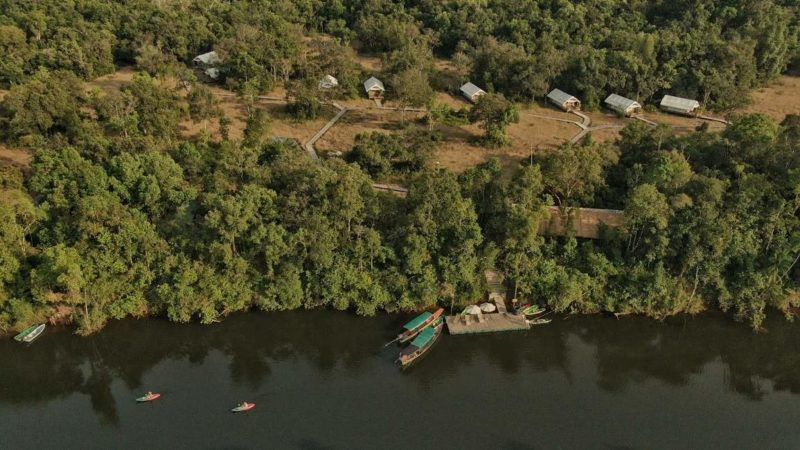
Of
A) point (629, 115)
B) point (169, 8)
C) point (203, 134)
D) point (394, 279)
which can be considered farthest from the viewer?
point (169, 8)

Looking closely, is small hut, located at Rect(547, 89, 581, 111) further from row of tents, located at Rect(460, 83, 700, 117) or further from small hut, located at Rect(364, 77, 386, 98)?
small hut, located at Rect(364, 77, 386, 98)

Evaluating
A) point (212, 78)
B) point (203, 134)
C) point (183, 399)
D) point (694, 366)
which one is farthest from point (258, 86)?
point (694, 366)

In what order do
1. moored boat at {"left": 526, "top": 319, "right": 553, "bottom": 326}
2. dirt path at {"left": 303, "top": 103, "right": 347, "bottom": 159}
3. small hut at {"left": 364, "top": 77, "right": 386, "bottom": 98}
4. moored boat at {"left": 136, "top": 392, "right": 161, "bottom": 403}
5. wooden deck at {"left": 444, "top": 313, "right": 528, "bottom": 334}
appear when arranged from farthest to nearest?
small hut at {"left": 364, "top": 77, "right": 386, "bottom": 98} → dirt path at {"left": 303, "top": 103, "right": 347, "bottom": 159} → moored boat at {"left": 526, "top": 319, "right": 553, "bottom": 326} → wooden deck at {"left": 444, "top": 313, "right": 528, "bottom": 334} → moored boat at {"left": 136, "top": 392, "right": 161, "bottom": 403}

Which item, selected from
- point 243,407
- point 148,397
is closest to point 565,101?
point 243,407

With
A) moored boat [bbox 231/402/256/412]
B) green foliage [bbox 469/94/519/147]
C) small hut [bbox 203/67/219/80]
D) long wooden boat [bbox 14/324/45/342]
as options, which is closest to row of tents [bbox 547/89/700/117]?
green foliage [bbox 469/94/519/147]

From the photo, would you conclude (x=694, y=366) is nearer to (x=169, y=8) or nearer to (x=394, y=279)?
(x=394, y=279)

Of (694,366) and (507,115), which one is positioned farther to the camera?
(507,115)

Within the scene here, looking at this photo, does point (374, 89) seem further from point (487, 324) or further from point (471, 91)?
point (487, 324)
